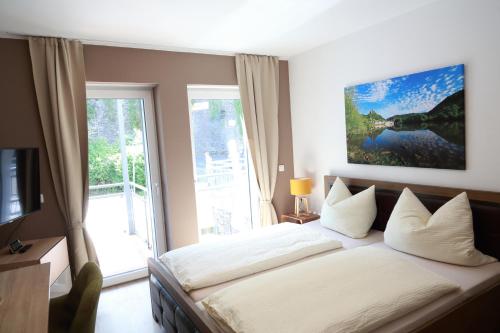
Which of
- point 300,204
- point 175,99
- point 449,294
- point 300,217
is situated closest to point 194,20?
point 175,99

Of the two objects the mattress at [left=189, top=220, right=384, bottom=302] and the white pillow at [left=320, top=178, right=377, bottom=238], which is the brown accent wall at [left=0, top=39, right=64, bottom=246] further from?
the white pillow at [left=320, top=178, right=377, bottom=238]

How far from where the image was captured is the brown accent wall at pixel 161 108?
9.82 ft

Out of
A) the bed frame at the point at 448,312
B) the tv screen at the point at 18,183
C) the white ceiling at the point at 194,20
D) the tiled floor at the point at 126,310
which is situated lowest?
the tiled floor at the point at 126,310

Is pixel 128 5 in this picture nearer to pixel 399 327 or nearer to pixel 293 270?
pixel 293 270

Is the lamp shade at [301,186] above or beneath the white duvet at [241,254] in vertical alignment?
above

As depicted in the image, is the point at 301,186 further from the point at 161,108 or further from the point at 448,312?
the point at 448,312

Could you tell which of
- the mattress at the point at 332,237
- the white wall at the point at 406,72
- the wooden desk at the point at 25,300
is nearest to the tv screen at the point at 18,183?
the wooden desk at the point at 25,300

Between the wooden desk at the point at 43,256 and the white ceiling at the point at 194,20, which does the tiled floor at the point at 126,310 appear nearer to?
the wooden desk at the point at 43,256

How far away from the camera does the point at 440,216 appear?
2.50m

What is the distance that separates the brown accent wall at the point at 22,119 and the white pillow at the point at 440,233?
3.20m

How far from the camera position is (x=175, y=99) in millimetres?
3729

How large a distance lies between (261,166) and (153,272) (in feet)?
6.54

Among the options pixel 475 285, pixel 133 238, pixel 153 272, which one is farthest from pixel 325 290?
pixel 133 238

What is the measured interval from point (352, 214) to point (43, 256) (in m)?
2.70
